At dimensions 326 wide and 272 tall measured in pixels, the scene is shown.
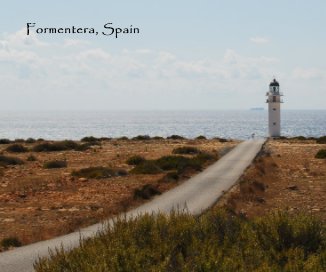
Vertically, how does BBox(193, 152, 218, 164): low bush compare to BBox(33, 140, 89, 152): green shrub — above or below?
above

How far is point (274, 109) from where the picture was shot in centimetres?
7544

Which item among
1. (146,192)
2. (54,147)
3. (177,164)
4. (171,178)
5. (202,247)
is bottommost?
(54,147)

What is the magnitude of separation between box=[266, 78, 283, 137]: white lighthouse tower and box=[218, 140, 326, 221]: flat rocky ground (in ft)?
134

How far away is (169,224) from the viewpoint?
32.6ft

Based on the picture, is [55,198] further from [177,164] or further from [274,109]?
[274,109]

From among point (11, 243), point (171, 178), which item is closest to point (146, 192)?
point (171, 178)

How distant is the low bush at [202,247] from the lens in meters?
7.50

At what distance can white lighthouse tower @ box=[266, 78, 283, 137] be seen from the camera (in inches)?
2945

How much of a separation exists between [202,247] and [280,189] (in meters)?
15.2

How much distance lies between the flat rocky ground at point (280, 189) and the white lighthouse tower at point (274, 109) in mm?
40727

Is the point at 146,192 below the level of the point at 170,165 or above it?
above

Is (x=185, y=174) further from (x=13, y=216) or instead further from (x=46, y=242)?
(x=46, y=242)

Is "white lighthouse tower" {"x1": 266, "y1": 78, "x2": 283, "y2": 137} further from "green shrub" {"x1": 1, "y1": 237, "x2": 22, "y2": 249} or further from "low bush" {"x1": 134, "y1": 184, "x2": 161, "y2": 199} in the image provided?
"green shrub" {"x1": 1, "y1": 237, "x2": 22, "y2": 249}

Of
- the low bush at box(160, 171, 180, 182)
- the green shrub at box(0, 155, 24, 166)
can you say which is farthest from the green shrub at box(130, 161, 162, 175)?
the green shrub at box(0, 155, 24, 166)
